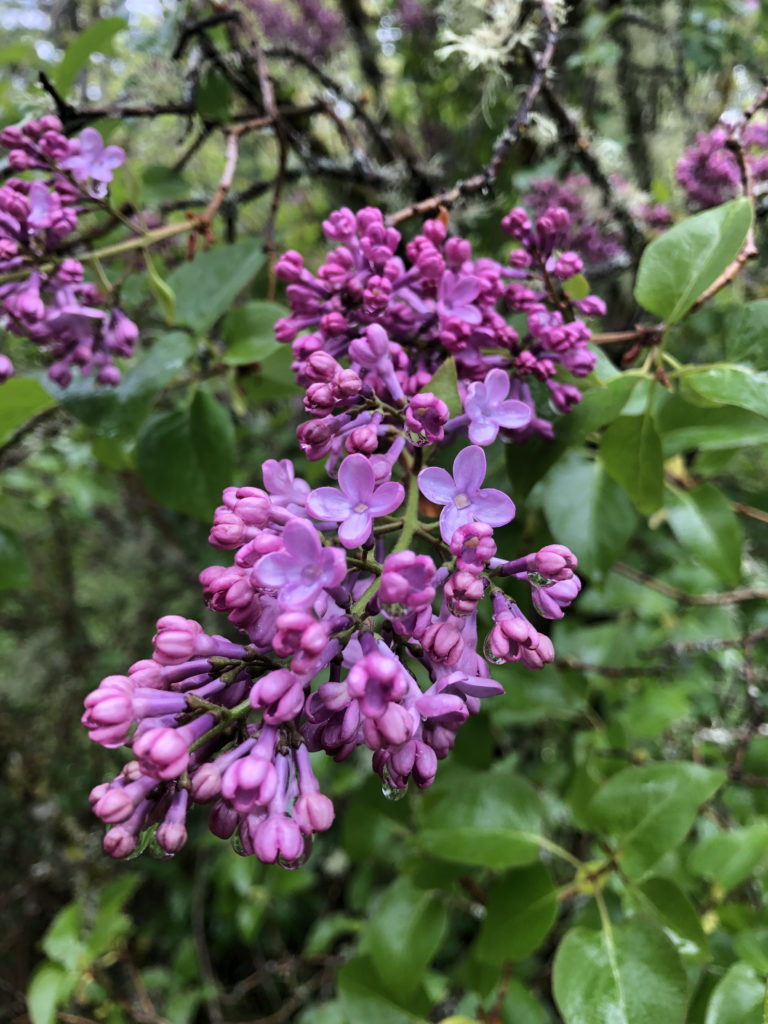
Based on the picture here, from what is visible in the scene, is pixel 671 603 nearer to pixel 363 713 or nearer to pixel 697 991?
pixel 697 991

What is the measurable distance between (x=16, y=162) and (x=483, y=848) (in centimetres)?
127

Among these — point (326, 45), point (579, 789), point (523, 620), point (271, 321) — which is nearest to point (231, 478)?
point (271, 321)

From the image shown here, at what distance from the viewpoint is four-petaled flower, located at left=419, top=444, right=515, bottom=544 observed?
0.58 meters

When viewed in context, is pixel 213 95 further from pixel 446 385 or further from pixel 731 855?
pixel 731 855

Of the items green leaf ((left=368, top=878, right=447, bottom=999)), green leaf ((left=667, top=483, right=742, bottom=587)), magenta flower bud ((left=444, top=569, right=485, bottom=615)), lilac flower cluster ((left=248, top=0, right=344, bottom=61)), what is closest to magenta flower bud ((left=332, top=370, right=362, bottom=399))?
magenta flower bud ((left=444, top=569, right=485, bottom=615))

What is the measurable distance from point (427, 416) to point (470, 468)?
0.21ft

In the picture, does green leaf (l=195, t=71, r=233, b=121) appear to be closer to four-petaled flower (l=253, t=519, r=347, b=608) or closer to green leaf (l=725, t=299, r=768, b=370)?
green leaf (l=725, t=299, r=768, b=370)

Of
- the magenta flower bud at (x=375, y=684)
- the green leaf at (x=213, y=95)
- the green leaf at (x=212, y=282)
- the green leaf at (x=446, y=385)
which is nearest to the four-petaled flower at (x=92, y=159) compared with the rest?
the green leaf at (x=212, y=282)

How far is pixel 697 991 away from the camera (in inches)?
39.6

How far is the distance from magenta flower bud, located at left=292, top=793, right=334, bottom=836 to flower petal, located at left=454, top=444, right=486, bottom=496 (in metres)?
0.29

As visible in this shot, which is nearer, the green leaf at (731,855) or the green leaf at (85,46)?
the green leaf at (731,855)

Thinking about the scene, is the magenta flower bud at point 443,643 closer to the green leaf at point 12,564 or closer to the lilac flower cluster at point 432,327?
the lilac flower cluster at point 432,327

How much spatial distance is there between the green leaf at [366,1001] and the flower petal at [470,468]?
1144mm

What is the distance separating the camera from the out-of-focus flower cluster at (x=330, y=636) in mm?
505
